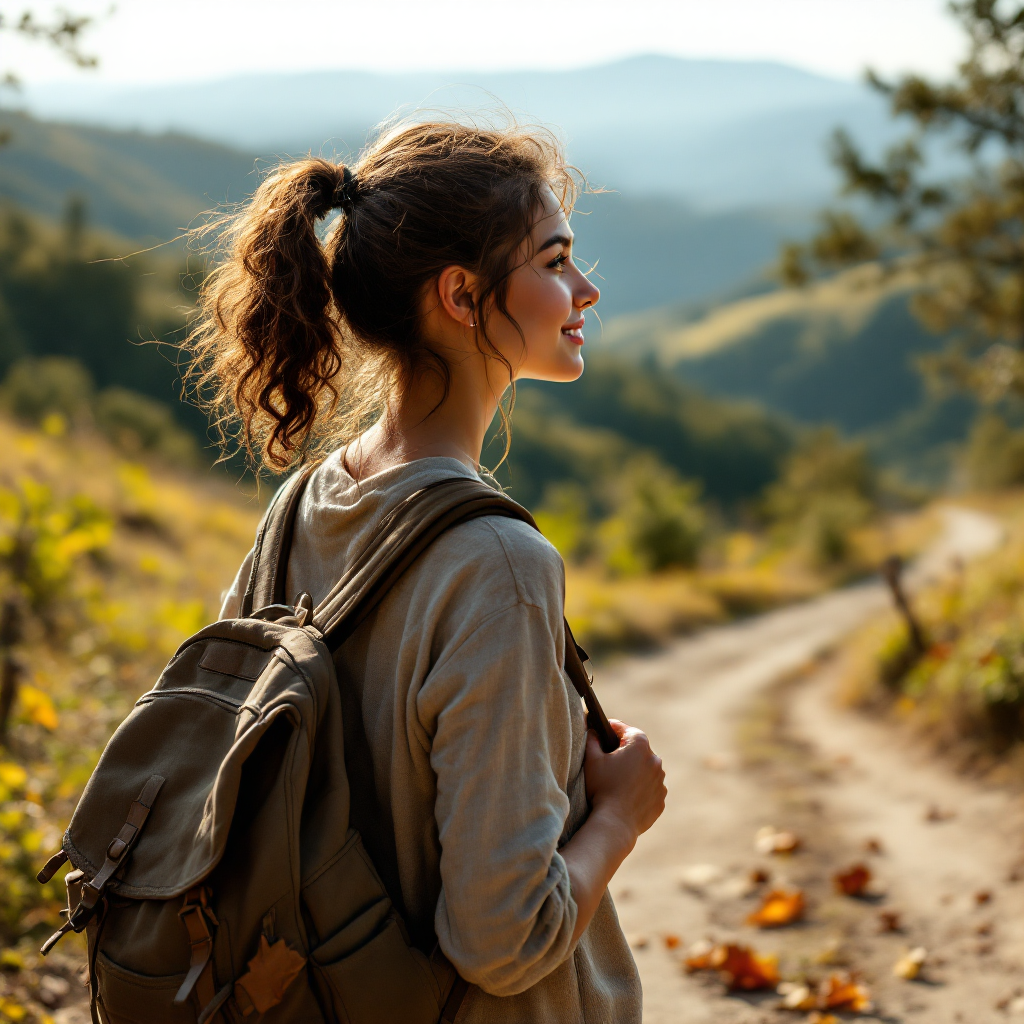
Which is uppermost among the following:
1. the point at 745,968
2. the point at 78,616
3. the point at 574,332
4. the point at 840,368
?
the point at 574,332

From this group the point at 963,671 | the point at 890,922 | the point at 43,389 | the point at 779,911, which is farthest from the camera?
the point at 43,389

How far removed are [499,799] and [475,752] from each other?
6 centimetres

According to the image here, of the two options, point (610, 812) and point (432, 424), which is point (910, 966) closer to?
point (610, 812)

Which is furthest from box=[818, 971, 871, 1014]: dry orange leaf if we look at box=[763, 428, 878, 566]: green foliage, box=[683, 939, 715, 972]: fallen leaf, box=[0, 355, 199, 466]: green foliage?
box=[763, 428, 878, 566]: green foliage

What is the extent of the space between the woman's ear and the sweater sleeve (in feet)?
1.66

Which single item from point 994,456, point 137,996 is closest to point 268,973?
point 137,996

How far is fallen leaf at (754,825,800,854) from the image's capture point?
16.3 feet

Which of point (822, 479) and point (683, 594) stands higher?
point (683, 594)

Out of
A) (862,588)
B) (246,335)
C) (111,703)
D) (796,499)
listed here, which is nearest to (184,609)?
(111,703)

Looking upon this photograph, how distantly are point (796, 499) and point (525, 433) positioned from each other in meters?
49.3

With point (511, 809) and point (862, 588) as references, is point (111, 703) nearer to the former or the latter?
point (511, 809)

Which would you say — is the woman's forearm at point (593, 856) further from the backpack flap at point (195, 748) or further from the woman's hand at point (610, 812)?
the backpack flap at point (195, 748)

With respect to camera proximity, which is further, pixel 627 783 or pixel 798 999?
pixel 798 999

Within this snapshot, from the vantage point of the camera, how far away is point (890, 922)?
156 inches
